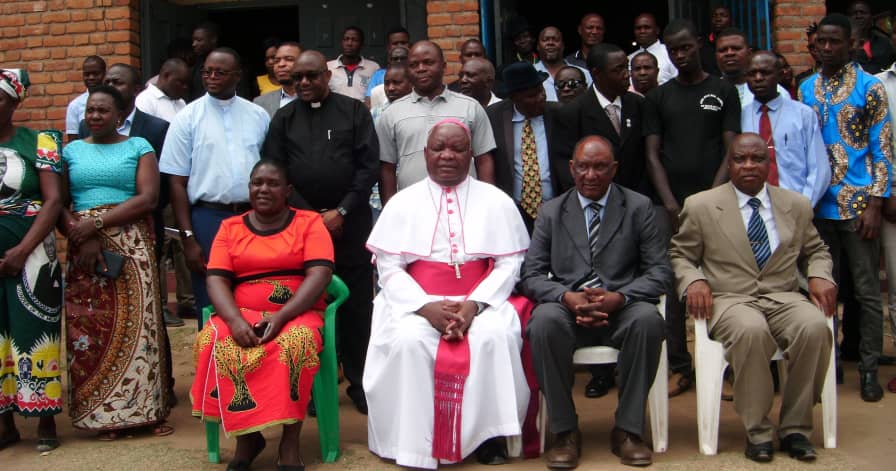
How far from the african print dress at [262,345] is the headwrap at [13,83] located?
53.8 inches

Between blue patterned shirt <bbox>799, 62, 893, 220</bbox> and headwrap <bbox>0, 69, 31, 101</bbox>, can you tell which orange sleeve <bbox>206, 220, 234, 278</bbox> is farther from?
blue patterned shirt <bbox>799, 62, 893, 220</bbox>

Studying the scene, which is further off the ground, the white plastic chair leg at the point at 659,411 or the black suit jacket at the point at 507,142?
the black suit jacket at the point at 507,142

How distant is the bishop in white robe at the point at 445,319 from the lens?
4527mm

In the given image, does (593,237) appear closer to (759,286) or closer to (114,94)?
(759,286)

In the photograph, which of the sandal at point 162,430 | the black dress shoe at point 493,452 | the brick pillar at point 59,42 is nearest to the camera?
the black dress shoe at point 493,452

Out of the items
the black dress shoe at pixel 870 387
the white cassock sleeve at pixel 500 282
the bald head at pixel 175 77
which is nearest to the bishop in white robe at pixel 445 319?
the white cassock sleeve at pixel 500 282

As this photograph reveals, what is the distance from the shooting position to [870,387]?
216 inches

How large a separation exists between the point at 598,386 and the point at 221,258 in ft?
8.23

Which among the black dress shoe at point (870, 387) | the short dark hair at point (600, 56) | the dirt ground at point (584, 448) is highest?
the short dark hair at point (600, 56)

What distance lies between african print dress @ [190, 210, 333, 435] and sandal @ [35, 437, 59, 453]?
98 cm

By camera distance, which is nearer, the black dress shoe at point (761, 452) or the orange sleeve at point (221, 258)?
the black dress shoe at point (761, 452)

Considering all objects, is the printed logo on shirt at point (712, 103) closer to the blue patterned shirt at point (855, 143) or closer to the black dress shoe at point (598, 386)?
the blue patterned shirt at point (855, 143)

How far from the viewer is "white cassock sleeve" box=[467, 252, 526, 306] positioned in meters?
4.77

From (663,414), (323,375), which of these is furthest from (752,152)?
(323,375)
